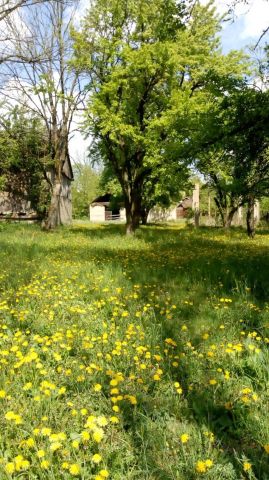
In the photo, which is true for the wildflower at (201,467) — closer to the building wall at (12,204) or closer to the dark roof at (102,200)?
the building wall at (12,204)

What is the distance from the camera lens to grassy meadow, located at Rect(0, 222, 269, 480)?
2.32m

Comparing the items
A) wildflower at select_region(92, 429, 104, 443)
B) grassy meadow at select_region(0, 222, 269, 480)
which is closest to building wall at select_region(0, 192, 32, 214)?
grassy meadow at select_region(0, 222, 269, 480)

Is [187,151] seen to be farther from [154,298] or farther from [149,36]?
[149,36]

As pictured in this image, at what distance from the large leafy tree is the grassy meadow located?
1212 cm

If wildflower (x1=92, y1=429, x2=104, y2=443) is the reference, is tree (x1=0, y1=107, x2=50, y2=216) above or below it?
above

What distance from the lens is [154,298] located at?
18.7ft

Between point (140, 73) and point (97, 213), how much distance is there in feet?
139

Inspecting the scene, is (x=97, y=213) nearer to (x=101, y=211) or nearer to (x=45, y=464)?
(x=101, y=211)

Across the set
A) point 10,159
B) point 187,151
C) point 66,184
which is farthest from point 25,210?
point 187,151

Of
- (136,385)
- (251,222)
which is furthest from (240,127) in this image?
(251,222)

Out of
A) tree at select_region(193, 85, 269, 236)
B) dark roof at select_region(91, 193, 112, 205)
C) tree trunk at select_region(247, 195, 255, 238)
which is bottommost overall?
tree trunk at select_region(247, 195, 255, 238)

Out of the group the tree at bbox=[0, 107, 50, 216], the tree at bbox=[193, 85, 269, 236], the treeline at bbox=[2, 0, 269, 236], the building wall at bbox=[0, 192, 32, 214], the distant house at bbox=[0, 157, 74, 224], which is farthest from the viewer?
the building wall at bbox=[0, 192, 32, 214]

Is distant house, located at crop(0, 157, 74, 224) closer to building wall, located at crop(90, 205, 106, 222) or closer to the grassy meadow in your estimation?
the grassy meadow

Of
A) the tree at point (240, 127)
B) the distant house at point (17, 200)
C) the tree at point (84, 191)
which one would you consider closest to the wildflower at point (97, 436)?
the tree at point (240, 127)
